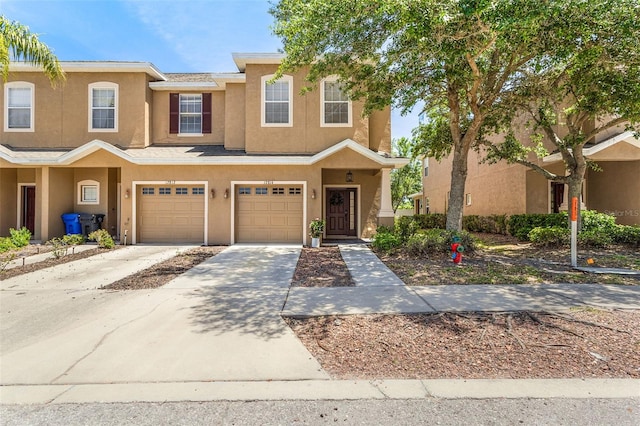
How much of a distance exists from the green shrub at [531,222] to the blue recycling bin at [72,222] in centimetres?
1780

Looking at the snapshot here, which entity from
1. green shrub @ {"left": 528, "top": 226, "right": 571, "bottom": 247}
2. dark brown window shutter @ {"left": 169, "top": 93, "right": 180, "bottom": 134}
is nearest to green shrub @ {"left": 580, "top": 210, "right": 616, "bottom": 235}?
green shrub @ {"left": 528, "top": 226, "right": 571, "bottom": 247}

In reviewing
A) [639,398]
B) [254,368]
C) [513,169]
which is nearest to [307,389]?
[254,368]

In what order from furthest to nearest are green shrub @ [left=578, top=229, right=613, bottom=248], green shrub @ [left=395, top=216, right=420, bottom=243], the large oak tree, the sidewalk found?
green shrub @ [left=395, top=216, right=420, bottom=243] < green shrub @ [left=578, top=229, right=613, bottom=248] < the large oak tree < the sidewalk

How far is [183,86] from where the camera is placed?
46.0 feet

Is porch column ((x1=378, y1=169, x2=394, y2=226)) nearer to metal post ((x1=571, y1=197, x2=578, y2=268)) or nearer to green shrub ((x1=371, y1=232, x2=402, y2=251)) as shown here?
green shrub ((x1=371, y1=232, x2=402, y2=251))

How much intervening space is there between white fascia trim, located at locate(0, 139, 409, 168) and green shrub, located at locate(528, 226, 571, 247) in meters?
5.03

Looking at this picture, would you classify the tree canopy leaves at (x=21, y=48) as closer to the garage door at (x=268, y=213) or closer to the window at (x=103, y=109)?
the window at (x=103, y=109)

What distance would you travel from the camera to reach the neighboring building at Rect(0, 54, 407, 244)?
12344mm

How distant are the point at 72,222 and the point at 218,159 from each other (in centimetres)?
646

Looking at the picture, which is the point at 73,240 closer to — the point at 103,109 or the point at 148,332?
the point at 103,109

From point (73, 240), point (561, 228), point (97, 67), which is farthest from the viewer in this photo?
point (97, 67)

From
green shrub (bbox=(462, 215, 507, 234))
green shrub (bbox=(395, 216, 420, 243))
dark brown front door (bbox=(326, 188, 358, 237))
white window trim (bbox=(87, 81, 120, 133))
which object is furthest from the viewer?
green shrub (bbox=(462, 215, 507, 234))

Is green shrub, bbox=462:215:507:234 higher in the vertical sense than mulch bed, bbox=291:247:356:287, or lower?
higher

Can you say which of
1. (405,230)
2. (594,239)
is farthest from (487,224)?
(405,230)
